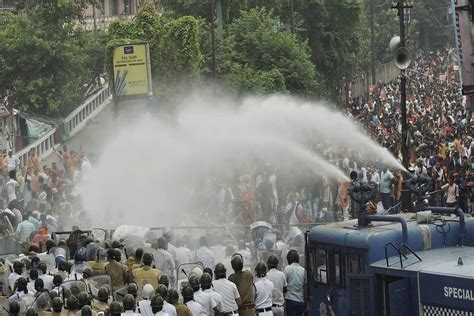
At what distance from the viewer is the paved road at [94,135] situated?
48725 millimetres

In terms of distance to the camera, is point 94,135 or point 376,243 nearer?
point 376,243

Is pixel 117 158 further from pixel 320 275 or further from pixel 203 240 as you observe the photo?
pixel 320 275

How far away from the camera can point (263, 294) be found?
1855cm

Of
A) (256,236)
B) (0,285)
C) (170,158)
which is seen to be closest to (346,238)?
(0,285)

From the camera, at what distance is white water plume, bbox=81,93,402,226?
32.9 m

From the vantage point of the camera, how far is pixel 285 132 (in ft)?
109

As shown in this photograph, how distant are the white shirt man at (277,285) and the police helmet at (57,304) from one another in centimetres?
327

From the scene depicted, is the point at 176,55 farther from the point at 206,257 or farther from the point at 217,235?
the point at 206,257

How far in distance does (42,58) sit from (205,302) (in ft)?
115

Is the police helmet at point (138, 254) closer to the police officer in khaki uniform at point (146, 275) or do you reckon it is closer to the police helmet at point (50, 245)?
the police officer in khaki uniform at point (146, 275)

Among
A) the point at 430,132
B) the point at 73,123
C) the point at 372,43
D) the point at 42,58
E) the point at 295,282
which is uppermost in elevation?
the point at 372,43

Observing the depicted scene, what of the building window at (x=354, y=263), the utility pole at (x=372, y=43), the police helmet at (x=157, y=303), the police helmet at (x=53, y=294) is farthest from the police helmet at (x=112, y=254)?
the utility pole at (x=372, y=43)

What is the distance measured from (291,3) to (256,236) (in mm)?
32297

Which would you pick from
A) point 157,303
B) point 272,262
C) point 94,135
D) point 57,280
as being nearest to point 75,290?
point 57,280
